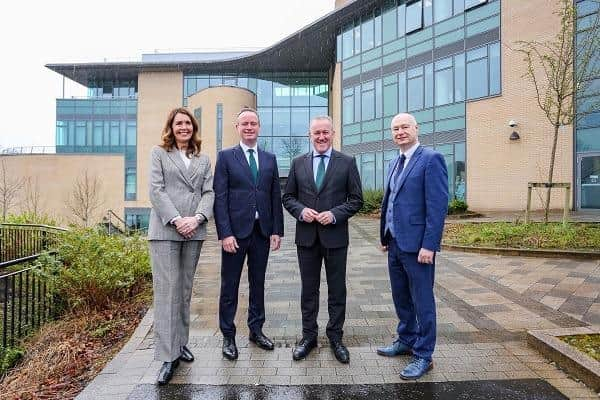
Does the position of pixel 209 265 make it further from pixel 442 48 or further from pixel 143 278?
pixel 442 48

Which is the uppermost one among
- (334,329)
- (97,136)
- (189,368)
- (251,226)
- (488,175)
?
(97,136)

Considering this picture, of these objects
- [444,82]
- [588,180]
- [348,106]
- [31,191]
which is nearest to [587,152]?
[588,180]

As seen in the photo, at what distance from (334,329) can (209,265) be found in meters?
5.03

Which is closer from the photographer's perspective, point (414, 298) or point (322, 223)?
point (414, 298)

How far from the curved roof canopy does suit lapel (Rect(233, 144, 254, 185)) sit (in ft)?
78.9

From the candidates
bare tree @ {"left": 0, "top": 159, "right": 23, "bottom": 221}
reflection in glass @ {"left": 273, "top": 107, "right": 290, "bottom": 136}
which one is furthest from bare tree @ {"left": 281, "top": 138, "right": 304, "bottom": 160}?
bare tree @ {"left": 0, "top": 159, "right": 23, "bottom": 221}

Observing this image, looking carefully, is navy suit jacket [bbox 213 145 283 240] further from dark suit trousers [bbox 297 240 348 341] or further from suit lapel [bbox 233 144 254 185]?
dark suit trousers [bbox 297 240 348 341]

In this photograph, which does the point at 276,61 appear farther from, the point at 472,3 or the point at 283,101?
the point at 472,3

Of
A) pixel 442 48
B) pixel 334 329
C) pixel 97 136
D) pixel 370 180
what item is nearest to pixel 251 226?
pixel 334 329

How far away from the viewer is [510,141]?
19.1 meters

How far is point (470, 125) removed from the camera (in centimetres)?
2048

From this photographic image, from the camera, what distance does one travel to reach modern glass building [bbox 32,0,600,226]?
18.5 metres

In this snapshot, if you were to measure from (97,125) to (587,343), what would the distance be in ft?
141

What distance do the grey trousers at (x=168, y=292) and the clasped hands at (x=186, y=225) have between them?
5.6 inches
